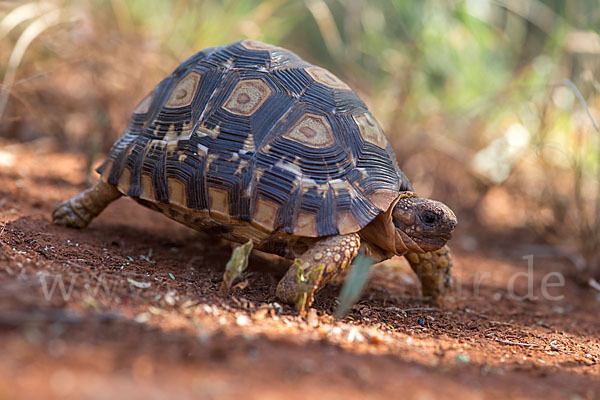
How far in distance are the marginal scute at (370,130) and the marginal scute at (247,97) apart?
0.56m

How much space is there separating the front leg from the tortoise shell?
7cm

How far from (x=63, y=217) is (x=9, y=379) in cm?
223

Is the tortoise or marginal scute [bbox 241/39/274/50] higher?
marginal scute [bbox 241/39/274/50]

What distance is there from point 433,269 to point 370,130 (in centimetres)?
101

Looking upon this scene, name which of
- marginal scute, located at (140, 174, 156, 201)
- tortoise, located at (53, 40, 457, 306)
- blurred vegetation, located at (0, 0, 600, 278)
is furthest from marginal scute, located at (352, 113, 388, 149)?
blurred vegetation, located at (0, 0, 600, 278)

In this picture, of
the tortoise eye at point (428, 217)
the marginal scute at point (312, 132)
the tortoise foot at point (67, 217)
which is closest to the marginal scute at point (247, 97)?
the marginal scute at point (312, 132)

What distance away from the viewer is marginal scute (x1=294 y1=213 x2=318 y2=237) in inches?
106

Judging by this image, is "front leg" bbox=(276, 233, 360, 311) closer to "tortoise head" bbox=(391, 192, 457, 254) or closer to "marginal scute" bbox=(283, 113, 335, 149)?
"tortoise head" bbox=(391, 192, 457, 254)

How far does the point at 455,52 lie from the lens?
6.41 m

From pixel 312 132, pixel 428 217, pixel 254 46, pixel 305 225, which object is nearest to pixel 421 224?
pixel 428 217

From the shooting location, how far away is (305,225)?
8.88 ft

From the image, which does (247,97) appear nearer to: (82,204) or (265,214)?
(265,214)

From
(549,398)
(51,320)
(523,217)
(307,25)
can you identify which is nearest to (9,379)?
(51,320)

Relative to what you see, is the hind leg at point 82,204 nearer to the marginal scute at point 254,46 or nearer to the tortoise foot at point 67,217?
the tortoise foot at point 67,217
